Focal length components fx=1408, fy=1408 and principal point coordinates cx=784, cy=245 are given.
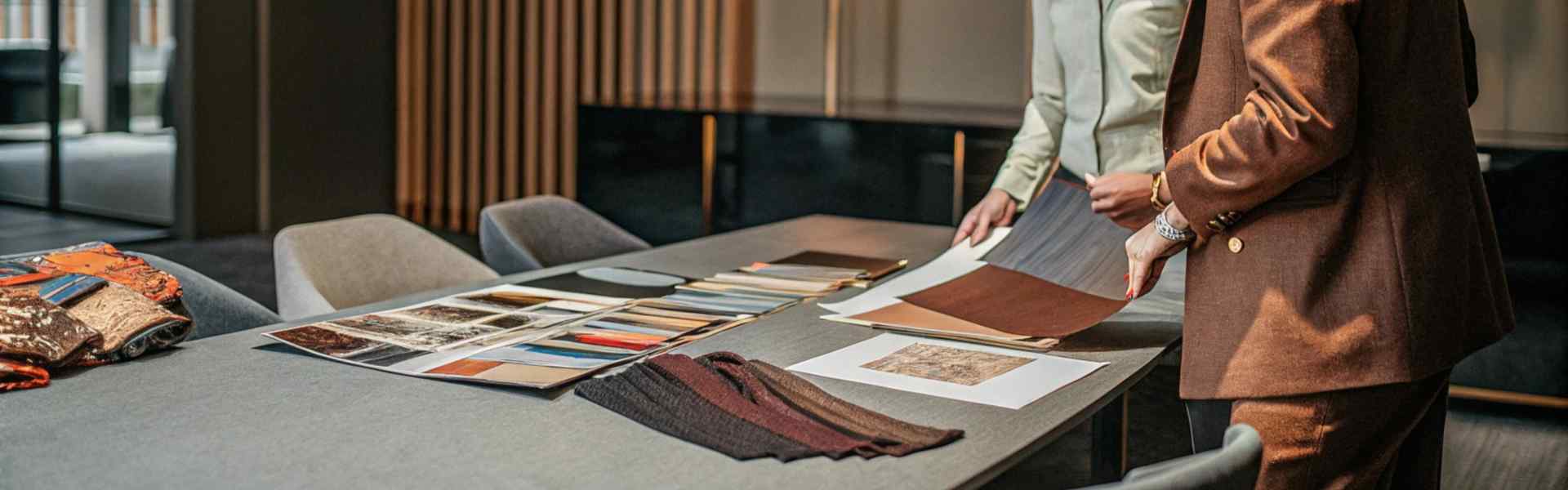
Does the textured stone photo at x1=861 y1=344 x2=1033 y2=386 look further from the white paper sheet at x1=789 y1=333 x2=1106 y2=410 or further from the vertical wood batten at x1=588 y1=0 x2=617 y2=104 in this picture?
the vertical wood batten at x1=588 y1=0 x2=617 y2=104

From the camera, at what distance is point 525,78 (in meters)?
7.38

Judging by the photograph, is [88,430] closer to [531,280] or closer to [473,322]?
[473,322]

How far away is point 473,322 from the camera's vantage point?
7.32 feet

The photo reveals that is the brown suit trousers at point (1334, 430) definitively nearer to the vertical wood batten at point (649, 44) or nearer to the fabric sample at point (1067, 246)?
the fabric sample at point (1067, 246)

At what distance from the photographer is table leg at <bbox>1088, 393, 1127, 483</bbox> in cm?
279

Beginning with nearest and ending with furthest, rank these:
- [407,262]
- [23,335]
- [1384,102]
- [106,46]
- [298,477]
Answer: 1. [298,477]
2. [1384,102]
3. [23,335]
4. [407,262]
5. [106,46]

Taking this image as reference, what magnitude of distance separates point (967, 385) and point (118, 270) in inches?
50.9

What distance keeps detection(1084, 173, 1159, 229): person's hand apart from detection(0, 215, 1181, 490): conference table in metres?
0.22

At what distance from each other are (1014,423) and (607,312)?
869 mm

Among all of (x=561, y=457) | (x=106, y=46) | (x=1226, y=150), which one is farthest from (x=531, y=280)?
(x=106, y=46)

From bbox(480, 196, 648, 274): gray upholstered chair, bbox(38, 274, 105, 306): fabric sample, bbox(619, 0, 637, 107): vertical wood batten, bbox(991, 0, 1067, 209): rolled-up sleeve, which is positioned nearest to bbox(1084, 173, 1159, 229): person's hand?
bbox(991, 0, 1067, 209): rolled-up sleeve

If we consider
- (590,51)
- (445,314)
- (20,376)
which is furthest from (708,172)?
(20,376)

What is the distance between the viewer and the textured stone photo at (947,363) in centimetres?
192

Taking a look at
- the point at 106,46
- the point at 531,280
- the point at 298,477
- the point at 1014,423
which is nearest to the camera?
the point at 298,477
